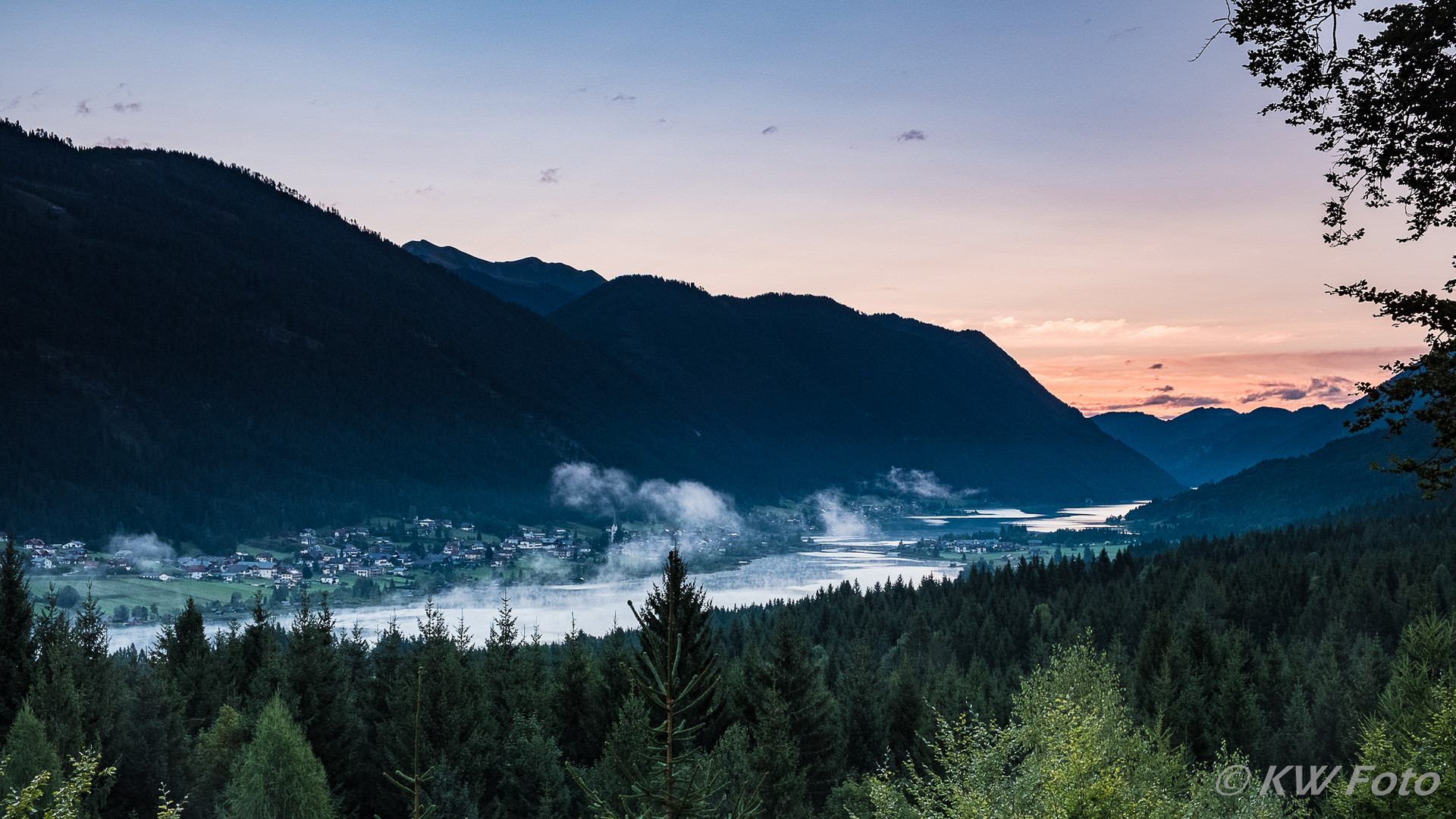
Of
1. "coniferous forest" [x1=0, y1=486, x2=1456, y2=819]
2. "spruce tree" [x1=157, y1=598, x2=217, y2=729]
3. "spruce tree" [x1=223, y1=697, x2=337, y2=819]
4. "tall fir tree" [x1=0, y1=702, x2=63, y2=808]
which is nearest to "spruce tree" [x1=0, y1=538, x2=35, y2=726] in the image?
"coniferous forest" [x1=0, y1=486, x2=1456, y2=819]

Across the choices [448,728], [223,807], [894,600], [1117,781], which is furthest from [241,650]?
[894,600]

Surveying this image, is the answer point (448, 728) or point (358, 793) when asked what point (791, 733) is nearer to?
point (448, 728)

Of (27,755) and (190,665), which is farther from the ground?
(27,755)

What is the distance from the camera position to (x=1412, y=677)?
179ft

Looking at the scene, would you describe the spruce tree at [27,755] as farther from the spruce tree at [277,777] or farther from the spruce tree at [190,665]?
the spruce tree at [190,665]

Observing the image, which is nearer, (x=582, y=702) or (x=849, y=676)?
(x=582, y=702)

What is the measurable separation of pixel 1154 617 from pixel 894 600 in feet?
260

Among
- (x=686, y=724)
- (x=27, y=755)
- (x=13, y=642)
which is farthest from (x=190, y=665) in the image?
(x=686, y=724)

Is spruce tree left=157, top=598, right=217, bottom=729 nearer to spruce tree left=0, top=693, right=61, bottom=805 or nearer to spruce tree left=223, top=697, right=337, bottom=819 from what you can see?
spruce tree left=223, top=697, right=337, bottom=819

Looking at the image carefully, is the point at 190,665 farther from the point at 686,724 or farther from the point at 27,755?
the point at 686,724

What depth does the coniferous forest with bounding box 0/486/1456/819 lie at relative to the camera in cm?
3362

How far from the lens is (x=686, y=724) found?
22.8 metres

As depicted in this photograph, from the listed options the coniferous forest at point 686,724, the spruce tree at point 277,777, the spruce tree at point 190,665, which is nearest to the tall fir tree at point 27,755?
the coniferous forest at point 686,724

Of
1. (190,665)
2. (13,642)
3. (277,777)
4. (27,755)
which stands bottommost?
(277,777)
